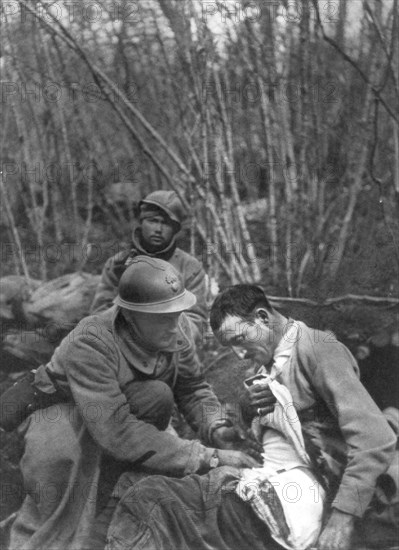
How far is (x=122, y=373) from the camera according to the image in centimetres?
319

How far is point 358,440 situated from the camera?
9.05 feet

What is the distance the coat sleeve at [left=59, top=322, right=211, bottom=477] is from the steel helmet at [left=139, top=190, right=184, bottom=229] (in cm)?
203

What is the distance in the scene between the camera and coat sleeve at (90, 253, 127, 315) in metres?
5.01

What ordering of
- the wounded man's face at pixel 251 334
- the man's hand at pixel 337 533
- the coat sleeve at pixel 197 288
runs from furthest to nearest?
the coat sleeve at pixel 197 288 < the wounded man's face at pixel 251 334 < the man's hand at pixel 337 533

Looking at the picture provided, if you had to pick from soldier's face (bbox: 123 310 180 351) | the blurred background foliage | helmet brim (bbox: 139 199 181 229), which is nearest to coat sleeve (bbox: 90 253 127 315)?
helmet brim (bbox: 139 199 181 229)

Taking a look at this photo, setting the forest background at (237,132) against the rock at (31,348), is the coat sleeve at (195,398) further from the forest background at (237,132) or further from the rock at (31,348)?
the rock at (31,348)

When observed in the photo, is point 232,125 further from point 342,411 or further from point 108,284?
point 342,411

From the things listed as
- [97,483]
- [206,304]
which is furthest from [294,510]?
[206,304]

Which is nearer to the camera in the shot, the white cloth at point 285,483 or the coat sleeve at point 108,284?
the white cloth at point 285,483

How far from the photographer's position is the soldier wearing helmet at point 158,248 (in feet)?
16.4

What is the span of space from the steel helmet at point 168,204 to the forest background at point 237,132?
0.25ft

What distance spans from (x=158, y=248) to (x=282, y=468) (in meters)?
2.41

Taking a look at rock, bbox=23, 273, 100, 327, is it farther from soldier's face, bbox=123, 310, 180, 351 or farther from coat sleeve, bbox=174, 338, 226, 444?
soldier's face, bbox=123, 310, 180, 351

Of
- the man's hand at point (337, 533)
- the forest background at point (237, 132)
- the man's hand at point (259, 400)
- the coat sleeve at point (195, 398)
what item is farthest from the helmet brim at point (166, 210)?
the man's hand at point (337, 533)
